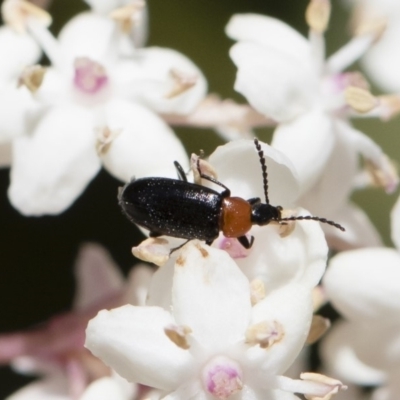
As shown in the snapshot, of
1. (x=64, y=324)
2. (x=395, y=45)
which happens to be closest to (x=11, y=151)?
(x=64, y=324)

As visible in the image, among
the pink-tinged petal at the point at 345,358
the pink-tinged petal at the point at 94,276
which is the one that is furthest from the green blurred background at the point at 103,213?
the pink-tinged petal at the point at 345,358

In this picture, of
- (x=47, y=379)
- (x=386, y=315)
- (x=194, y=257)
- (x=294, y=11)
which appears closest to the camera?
(x=194, y=257)

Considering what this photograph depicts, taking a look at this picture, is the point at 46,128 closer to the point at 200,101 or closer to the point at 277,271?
the point at 200,101

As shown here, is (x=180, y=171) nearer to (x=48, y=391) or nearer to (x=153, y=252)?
(x=153, y=252)

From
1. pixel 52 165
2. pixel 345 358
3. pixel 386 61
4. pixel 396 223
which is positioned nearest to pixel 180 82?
pixel 52 165

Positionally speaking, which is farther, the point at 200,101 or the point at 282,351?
the point at 200,101

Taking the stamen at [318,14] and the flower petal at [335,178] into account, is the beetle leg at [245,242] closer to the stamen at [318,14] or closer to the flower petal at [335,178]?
the flower petal at [335,178]

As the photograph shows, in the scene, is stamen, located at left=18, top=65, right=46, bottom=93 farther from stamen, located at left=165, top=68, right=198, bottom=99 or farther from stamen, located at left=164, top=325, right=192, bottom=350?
stamen, located at left=164, top=325, right=192, bottom=350

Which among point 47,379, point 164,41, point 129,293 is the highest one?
point 164,41
